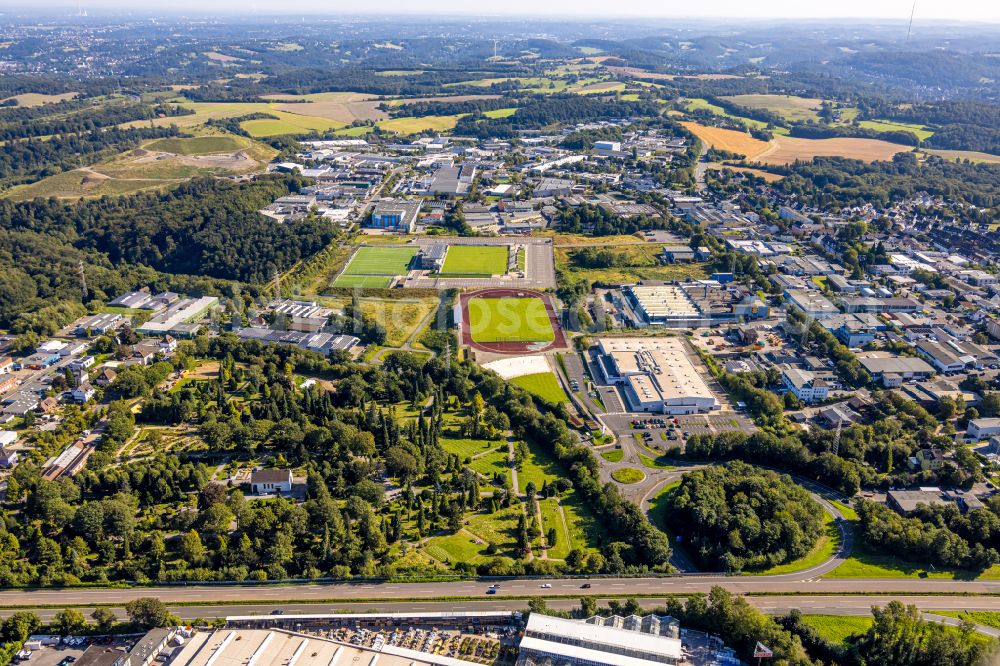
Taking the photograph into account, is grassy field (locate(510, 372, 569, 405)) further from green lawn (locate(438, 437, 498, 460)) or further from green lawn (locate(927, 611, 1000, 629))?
Result: green lawn (locate(927, 611, 1000, 629))

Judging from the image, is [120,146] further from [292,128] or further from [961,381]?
[961,381]

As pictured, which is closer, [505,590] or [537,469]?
[505,590]

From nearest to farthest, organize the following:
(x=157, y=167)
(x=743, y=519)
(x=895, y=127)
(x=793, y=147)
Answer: (x=743, y=519) → (x=157, y=167) → (x=793, y=147) → (x=895, y=127)

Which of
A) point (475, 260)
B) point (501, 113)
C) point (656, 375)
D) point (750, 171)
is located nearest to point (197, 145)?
point (475, 260)

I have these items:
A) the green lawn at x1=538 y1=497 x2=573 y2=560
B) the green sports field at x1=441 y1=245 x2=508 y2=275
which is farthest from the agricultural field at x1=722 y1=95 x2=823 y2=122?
the green lawn at x1=538 y1=497 x2=573 y2=560

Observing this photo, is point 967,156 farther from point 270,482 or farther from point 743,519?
point 270,482

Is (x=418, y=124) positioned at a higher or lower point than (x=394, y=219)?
higher
